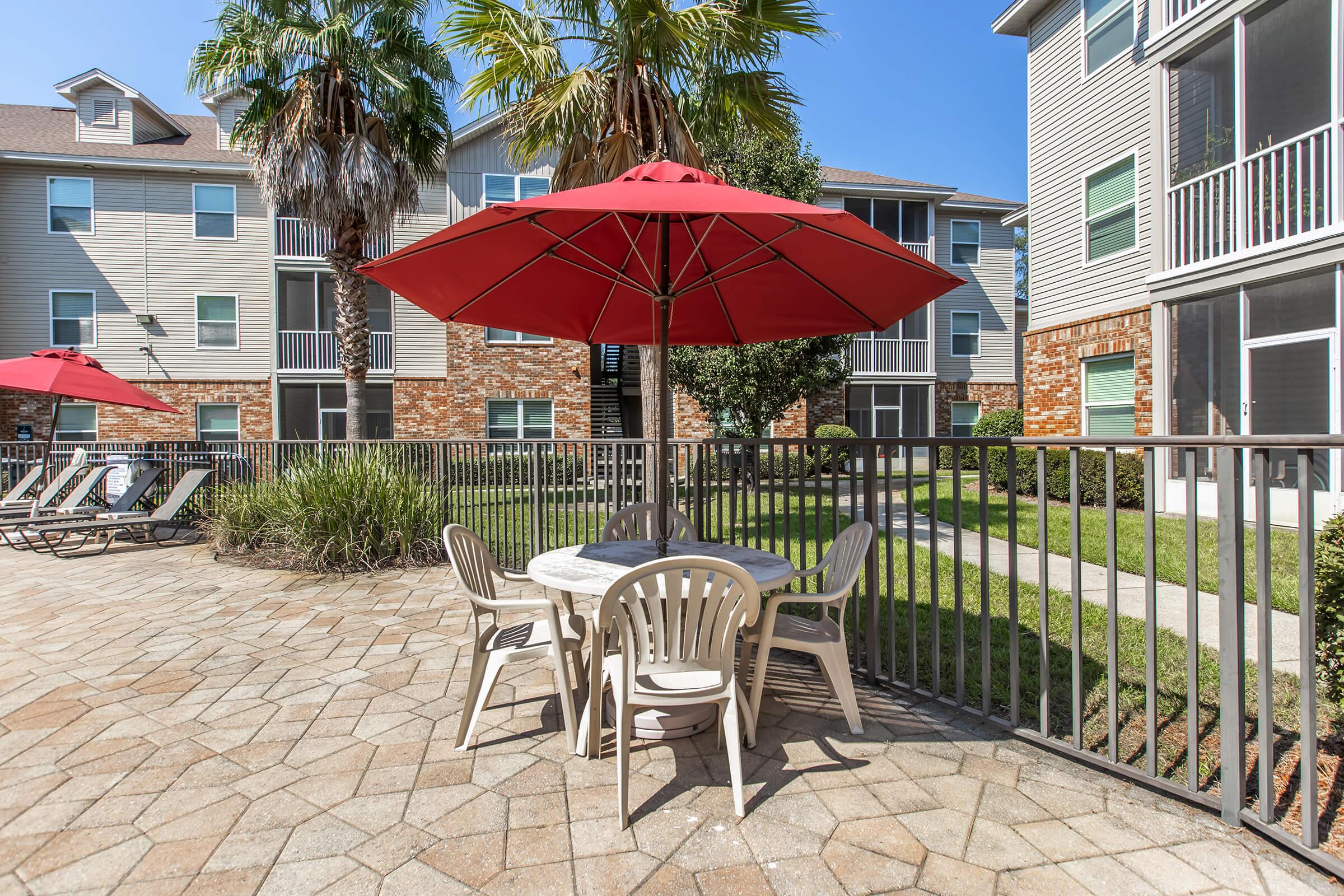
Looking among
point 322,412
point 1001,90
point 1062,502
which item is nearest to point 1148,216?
point 1062,502

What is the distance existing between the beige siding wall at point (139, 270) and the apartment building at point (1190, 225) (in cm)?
1866

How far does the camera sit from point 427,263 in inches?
124

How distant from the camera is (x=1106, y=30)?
457 inches

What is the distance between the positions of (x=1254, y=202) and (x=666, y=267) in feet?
31.3

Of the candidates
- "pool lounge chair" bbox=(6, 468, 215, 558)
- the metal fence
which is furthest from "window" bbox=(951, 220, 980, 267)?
"pool lounge chair" bbox=(6, 468, 215, 558)

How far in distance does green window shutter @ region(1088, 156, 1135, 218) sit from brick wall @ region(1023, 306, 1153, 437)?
2.00 metres

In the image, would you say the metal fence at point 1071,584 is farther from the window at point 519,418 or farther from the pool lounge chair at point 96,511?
the window at point 519,418

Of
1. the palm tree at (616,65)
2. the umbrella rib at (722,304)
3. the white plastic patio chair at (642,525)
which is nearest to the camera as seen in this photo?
the umbrella rib at (722,304)

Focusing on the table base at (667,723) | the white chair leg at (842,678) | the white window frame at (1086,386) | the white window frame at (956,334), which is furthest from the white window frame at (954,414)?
the table base at (667,723)

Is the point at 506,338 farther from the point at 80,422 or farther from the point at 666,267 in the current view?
the point at 666,267

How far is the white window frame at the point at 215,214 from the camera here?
1736 centimetres

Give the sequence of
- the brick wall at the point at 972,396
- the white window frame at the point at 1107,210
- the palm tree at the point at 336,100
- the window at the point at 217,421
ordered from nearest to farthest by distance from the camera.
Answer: the palm tree at the point at 336,100, the white window frame at the point at 1107,210, the window at the point at 217,421, the brick wall at the point at 972,396

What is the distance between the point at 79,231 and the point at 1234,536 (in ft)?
76.7

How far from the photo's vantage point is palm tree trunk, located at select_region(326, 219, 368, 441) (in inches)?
426
